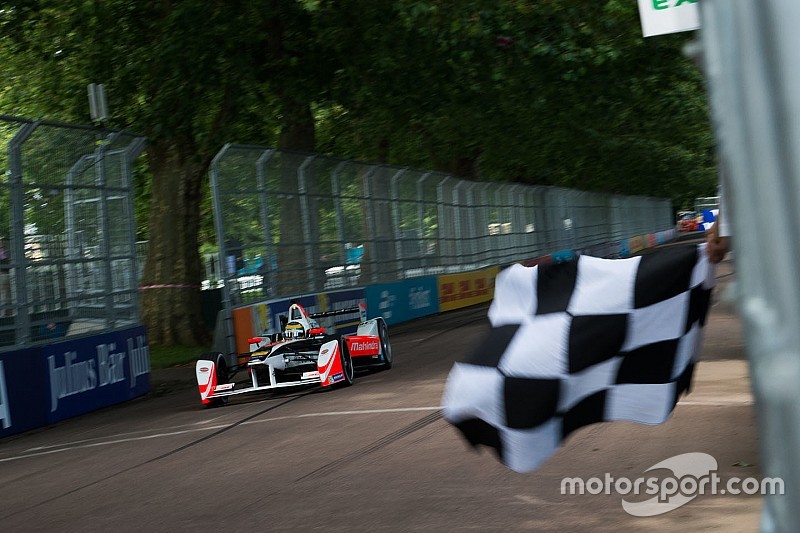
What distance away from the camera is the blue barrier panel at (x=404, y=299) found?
24.4m

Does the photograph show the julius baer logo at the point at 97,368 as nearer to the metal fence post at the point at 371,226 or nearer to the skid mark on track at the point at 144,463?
the skid mark on track at the point at 144,463

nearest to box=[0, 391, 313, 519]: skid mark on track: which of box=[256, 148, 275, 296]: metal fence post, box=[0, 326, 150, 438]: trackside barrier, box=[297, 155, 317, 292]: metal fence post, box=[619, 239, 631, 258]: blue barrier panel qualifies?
box=[0, 326, 150, 438]: trackside barrier

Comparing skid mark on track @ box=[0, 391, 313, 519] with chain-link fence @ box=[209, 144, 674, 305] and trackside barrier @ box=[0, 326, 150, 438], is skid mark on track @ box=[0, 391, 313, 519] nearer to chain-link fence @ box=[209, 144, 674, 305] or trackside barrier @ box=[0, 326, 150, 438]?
trackside barrier @ box=[0, 326, 150, 438]

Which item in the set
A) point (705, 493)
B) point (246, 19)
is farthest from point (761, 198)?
point (246, 19)

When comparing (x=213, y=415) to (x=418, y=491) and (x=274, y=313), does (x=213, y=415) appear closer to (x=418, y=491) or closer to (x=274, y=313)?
(x=418, y=491)

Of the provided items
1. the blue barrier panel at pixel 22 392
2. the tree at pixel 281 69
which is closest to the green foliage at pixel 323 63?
the tree at pixel 281 69

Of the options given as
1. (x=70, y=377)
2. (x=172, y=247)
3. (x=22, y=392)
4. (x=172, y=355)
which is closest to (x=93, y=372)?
(x=70, y=377)

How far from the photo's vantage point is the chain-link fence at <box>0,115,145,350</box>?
12484 mm

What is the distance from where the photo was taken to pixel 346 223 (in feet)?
78.7

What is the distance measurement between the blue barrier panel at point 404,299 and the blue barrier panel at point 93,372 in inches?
363

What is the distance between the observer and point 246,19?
18391 mm

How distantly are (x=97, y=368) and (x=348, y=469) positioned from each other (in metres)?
7.38

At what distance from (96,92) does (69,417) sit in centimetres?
589

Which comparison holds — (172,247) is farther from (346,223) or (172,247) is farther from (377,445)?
(377,445)
